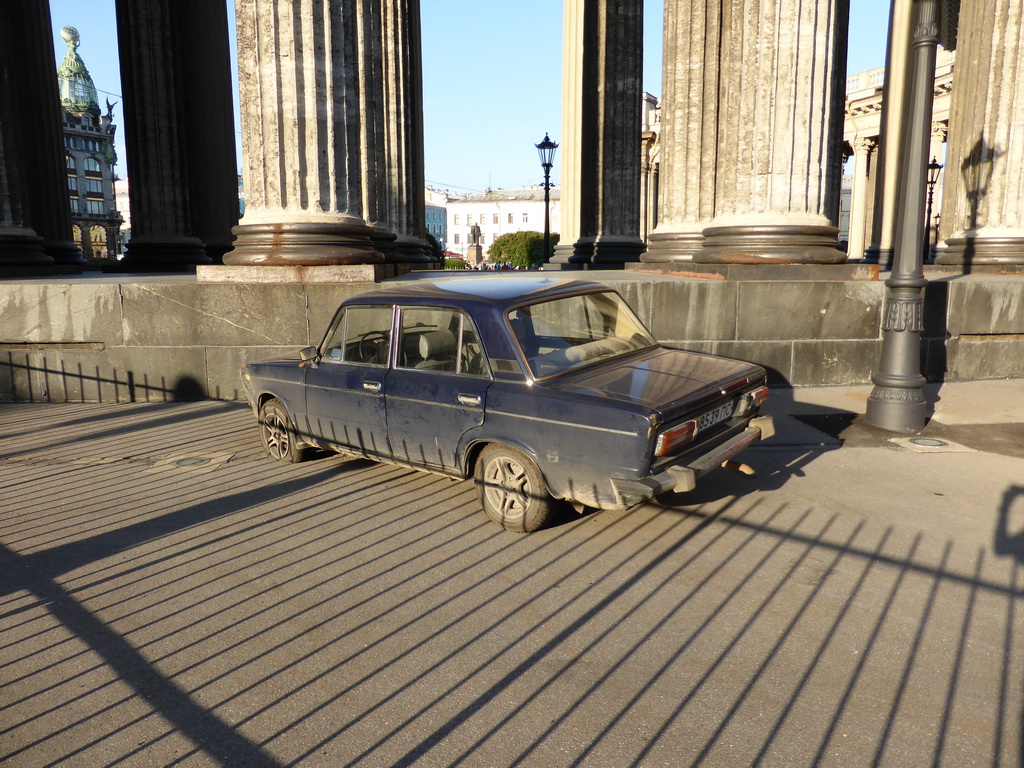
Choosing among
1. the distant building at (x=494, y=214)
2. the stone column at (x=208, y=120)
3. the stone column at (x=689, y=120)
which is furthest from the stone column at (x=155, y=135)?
the distant building at (x=494, y=214)

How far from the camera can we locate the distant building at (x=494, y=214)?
146500 mm

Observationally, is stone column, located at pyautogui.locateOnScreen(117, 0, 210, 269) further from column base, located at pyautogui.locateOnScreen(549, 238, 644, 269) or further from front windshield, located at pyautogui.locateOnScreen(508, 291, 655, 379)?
front windshield, located at pyautogui.locateOnScreen(508, 291, 655, 379)

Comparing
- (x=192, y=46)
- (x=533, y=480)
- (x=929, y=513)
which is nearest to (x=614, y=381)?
(x=533, y=480)

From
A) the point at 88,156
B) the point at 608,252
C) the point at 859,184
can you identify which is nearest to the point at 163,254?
the point at 608,252

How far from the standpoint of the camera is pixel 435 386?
213 inches

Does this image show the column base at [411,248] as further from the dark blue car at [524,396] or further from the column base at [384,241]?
the dark blue car at [524,396]

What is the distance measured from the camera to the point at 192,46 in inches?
713

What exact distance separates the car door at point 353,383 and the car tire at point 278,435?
0.35 metres

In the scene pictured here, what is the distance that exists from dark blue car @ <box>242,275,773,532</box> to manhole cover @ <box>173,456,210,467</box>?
1051 millimetres

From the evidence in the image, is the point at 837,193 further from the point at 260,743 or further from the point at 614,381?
the point at 260,743

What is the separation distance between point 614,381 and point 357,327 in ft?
7.24

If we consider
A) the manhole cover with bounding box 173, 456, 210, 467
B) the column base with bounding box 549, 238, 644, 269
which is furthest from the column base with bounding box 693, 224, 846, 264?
the column base with bounding box 549, 238, 644, 269

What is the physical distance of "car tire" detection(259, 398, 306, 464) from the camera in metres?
6.68

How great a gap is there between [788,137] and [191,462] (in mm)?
8037
